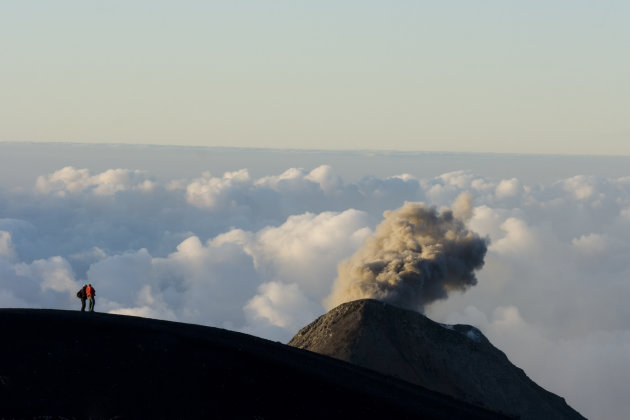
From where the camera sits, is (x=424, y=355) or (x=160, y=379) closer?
(x=160, y=379)

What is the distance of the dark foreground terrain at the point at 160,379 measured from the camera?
35750mm

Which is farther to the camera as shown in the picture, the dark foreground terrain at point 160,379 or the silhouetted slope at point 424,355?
the silhouetted slope at point 424,355

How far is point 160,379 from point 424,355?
179ft

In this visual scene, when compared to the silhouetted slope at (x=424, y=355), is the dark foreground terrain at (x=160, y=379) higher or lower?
lower

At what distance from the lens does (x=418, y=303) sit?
11806 cm

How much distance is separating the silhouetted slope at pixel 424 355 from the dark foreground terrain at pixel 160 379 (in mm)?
37784

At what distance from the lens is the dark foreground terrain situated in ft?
117

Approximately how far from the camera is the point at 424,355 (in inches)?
3526

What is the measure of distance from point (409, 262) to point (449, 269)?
10.8 m

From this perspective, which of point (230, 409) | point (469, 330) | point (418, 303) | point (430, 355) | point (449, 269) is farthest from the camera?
point (449, 269)

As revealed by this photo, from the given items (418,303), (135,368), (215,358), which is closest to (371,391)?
(215,358)

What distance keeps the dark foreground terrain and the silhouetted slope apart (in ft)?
124

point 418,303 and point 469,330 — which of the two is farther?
point 418,303

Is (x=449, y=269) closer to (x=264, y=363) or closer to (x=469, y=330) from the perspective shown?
(x=469, y=330)
